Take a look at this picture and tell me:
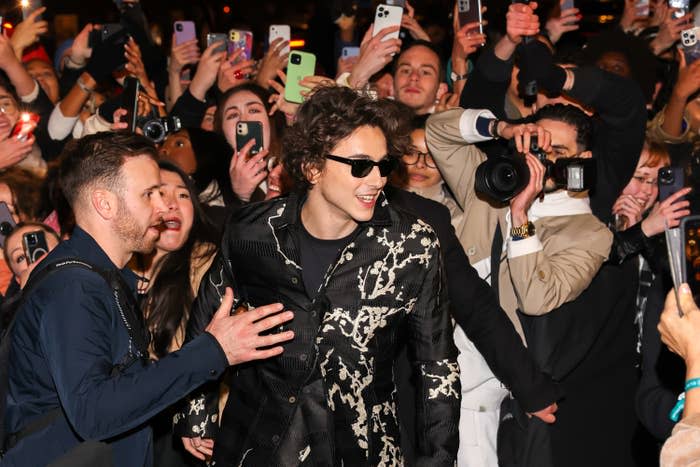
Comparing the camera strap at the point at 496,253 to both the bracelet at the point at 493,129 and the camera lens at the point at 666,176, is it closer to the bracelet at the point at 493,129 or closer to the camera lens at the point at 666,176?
the bracelet at the point at 493,129

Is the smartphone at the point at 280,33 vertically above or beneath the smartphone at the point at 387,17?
beneath

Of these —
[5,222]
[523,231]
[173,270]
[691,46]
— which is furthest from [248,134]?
[691,46]

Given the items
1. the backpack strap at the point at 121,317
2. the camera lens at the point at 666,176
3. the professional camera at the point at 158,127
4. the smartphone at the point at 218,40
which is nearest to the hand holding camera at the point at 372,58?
the professional camera at the point at 158,127

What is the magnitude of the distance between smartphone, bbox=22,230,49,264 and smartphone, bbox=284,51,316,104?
5.46 feet

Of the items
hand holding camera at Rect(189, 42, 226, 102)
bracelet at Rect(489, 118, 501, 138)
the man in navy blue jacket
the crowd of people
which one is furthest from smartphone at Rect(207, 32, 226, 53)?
the man in navy blue jacket

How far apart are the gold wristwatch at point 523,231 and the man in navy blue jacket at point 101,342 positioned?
125 cm

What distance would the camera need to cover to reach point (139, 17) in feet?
21.4

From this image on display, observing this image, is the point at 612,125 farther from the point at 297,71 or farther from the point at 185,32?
the point at 185,32

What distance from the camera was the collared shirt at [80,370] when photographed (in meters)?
2.66

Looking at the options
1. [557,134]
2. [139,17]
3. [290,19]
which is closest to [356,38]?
[139,17]

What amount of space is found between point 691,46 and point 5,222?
4.07m

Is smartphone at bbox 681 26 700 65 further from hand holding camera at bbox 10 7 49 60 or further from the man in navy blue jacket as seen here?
hand holding camera at bbox 10 7 49 60

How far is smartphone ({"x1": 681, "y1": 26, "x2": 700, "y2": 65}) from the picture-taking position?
563cm

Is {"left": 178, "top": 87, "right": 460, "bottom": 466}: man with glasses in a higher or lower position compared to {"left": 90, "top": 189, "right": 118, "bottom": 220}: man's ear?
lower
